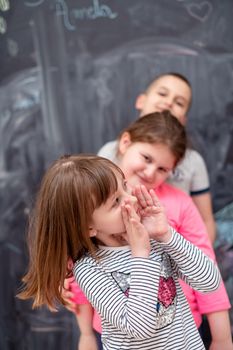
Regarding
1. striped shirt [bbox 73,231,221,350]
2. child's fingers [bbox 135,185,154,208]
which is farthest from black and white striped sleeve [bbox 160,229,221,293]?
child's fingers [bbox 135,185,154,208]

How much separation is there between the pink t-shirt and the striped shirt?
267 millimetres

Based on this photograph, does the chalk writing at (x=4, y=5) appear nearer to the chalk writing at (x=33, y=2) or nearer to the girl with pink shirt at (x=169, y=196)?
the chalk writing at (x=33, y=2)

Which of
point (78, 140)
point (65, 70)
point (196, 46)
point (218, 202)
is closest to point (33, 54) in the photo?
point (65, 70)

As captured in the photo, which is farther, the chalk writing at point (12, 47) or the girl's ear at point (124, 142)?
the chalk writing at point (12, 47)

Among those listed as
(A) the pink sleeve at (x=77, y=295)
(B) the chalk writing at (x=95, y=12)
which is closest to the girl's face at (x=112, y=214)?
(A) the pink sleeve at (x=77, y=295)

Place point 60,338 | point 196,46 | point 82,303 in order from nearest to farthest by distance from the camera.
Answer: point 82,303 → point 196,46 → point 60,338

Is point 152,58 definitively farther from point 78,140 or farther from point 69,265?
point 69,265

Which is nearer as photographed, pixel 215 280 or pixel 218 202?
pixel 215 280

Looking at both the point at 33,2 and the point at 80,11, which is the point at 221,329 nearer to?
the point at 80,11

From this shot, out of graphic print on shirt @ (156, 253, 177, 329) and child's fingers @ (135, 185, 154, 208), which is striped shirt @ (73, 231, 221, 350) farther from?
child's fingers @ (135, 185, 154, 208)

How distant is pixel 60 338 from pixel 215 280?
1.30 m

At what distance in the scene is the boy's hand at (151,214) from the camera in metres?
1.26

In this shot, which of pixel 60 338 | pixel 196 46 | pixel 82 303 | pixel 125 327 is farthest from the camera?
pixel 60 338

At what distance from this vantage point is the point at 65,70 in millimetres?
2244
